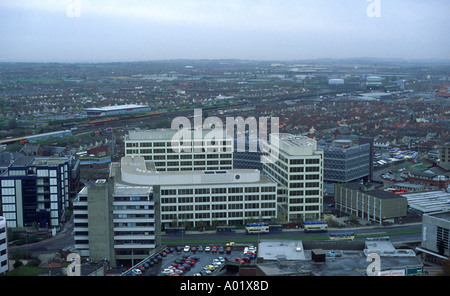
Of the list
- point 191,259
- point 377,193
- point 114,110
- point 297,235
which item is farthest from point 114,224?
point 114,110

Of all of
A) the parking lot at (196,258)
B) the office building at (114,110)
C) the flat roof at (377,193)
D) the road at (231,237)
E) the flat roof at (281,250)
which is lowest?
the road at (231,237)

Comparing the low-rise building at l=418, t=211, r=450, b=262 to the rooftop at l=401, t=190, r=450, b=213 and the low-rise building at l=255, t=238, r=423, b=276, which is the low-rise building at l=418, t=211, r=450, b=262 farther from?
the rooftop at l=401, t=190, r=450, b=213

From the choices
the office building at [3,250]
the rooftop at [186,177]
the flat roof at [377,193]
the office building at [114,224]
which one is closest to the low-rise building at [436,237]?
the flat roof at [377,193]

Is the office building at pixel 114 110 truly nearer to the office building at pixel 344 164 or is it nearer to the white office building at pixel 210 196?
the office building at pixel 344 164

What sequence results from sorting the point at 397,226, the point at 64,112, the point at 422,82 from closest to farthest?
1. the point at 397,226
2. the point at 64,112
3. the point at 422,82

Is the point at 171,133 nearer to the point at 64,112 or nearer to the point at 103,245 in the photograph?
the point at 103,245
